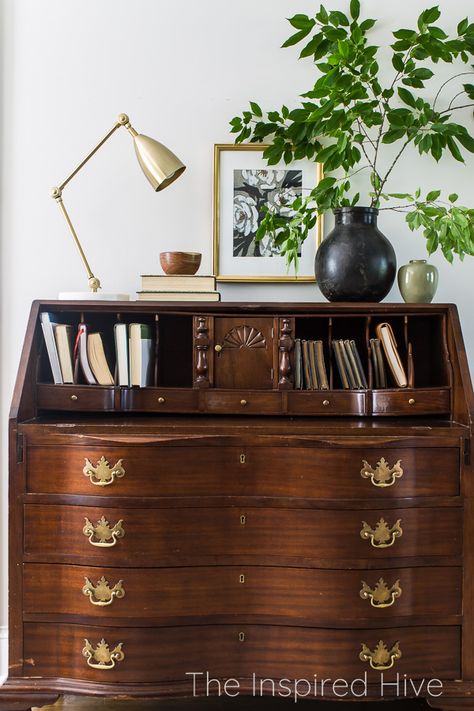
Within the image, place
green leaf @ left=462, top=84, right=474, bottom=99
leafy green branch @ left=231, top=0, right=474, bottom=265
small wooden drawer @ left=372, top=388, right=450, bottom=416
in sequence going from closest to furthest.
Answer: small wooden drawer @ left=372, top=388, right=450, bottom=416 → leafy green branch @ left=231, top=0, right=474, bottom=265 → green leaf @ left=462, top=84, right=474, bottom=99

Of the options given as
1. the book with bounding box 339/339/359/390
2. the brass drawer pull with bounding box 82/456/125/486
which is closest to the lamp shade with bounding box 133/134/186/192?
the book with bounding box 339/339/359/390

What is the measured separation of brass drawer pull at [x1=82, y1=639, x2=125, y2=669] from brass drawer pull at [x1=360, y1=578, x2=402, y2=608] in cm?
70

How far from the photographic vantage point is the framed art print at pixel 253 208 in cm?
245

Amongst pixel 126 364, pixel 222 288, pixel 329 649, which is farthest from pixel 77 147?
pixel 329 649

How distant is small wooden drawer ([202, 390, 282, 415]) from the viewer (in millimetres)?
2051

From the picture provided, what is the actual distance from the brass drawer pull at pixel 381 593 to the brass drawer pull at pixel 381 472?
276mm

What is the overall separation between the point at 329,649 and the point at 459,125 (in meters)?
1.81

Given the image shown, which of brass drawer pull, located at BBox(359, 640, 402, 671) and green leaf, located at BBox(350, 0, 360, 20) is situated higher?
green leaf, located at BBox(350, 0, 360, 20)

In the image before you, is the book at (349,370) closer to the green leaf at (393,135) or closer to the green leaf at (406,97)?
the green leaf at (393,135)

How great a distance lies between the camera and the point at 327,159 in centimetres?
230

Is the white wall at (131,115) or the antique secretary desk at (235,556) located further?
the white wall at (131,115)

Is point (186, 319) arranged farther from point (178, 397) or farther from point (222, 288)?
point (178, 397)

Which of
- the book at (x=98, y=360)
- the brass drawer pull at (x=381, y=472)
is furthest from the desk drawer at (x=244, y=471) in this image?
the book at (x=98, y=360)

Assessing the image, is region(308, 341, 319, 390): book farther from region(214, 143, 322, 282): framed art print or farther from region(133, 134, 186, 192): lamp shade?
region(133, 134, 186, 192): lamp shade
